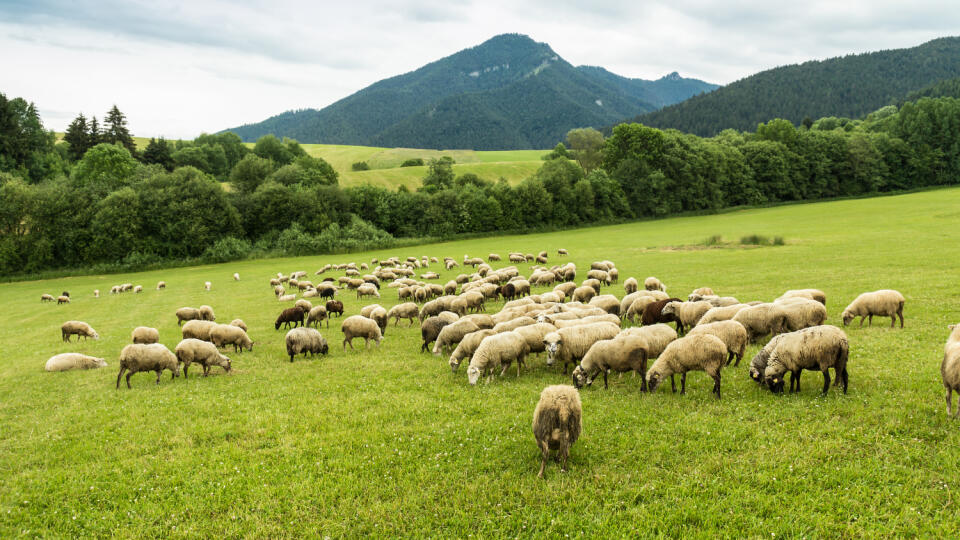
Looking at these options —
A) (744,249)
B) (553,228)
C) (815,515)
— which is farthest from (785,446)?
(553,228)

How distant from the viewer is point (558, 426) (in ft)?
24.4

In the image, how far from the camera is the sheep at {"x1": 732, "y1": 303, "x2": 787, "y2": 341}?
13141 millimetres

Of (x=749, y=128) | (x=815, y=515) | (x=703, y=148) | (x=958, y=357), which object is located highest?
(x=749, y=128)

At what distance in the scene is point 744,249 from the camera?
41.6 metres

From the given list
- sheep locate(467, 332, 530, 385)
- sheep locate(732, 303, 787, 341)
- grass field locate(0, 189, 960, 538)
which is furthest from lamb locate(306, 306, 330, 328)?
sheep locate(732, 303, 787, 341)

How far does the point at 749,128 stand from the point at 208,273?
19657 cm

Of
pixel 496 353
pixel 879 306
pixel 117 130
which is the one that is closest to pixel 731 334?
pixel 496 353

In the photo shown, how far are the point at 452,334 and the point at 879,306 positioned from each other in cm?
1386

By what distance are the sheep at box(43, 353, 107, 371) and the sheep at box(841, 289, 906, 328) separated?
84.1 feet

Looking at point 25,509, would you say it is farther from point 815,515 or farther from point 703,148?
point 703,148

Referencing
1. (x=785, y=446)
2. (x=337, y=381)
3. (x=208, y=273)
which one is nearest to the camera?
(x=785, y=446)

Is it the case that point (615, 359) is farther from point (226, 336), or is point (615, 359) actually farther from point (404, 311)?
point (226, 336)

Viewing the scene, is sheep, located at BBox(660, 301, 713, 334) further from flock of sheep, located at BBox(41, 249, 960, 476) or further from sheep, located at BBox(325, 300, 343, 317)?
sheep, located at BBox(325, 300, 343, 317)

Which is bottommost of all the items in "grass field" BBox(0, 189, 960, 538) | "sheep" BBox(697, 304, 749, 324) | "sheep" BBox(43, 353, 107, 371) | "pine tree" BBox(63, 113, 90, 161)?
"grass field" BBox(0, 189, 960, 538)
